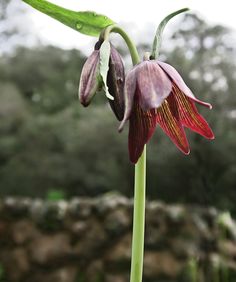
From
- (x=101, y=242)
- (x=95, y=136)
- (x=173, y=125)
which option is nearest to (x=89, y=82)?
(x=173, y=125)

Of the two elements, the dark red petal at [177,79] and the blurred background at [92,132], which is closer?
the dark red petal at [177,79]

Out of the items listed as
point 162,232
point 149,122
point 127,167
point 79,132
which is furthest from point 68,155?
point 149,122

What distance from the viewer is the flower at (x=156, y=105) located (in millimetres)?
471

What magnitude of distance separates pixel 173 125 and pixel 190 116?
0.02 meters

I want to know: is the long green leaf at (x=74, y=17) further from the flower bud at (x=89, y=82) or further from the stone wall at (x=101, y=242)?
the stone wall at (x=101, y=242)

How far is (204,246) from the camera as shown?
2.84 meters

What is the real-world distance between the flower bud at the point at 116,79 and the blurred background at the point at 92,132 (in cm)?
335

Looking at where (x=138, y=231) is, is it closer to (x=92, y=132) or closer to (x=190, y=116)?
(x=190, y=116)

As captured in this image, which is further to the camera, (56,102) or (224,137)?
(56,102)

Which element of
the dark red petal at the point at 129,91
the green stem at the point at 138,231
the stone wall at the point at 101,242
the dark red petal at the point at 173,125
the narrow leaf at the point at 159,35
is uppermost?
the narrow leaf at the point at 159,35

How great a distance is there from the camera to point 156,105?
1.51ft

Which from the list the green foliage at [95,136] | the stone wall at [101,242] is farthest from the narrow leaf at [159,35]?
the green foliage at [95,136]

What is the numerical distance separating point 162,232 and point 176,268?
225 millimetres

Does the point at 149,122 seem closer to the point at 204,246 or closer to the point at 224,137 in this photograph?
the point at 204,246
